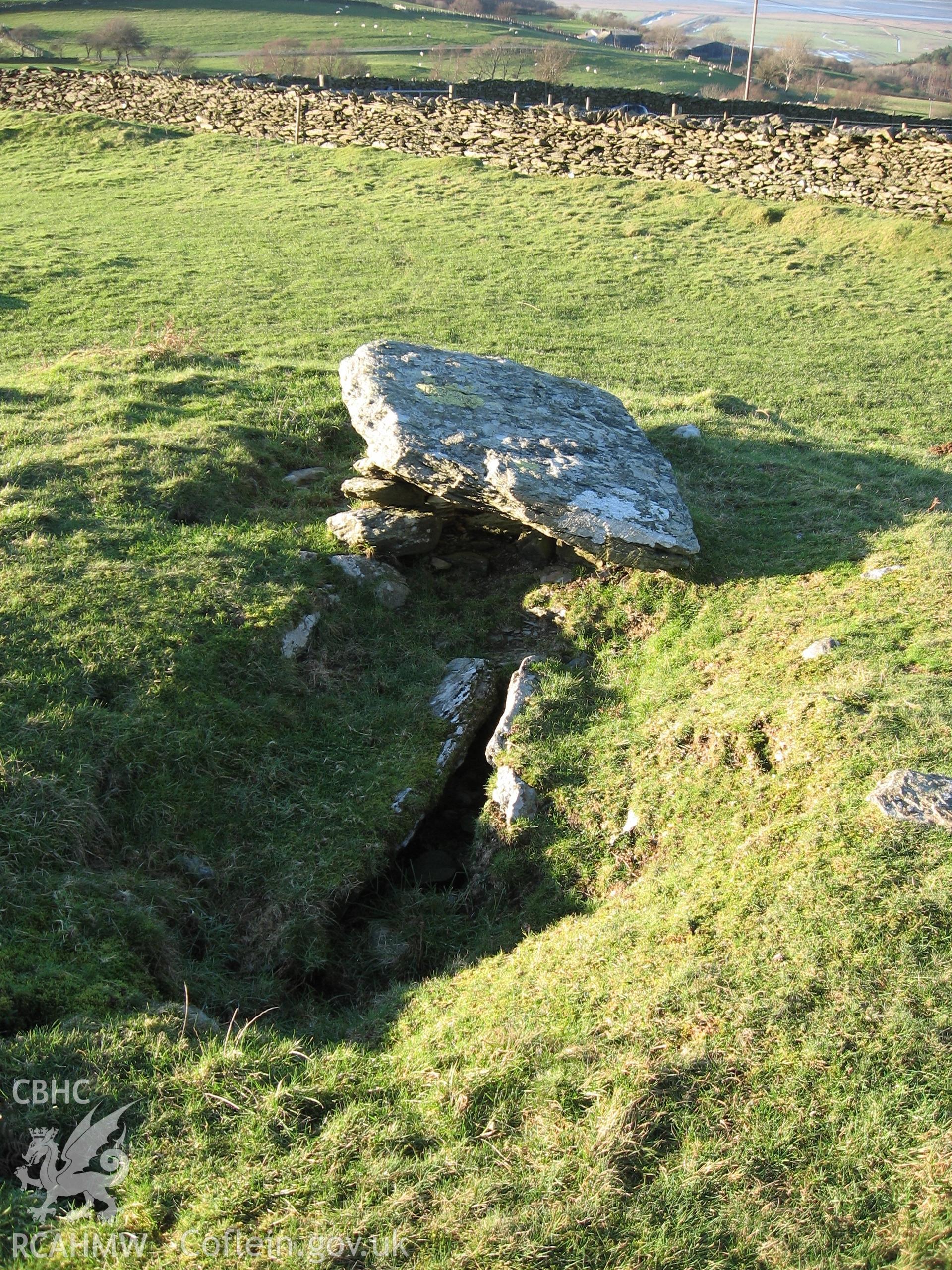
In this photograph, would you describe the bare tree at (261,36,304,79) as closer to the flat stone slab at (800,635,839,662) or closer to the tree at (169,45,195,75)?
the tree at (169,45,195,75)

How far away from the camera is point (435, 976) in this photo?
559 cm

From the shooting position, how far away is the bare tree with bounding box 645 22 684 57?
94.4 metres

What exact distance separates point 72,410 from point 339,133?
23695mm

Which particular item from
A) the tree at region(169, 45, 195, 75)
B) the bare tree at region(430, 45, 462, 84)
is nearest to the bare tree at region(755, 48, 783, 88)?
the bare tree at region(430, 45, 462, 84)

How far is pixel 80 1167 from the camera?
4105 millimetres

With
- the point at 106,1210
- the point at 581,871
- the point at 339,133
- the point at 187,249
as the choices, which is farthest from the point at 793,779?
the point at 339,133

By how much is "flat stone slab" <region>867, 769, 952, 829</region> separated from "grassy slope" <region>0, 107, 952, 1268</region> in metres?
0.13

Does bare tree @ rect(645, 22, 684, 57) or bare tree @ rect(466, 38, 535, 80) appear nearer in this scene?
bare tree @ rect(466, 38, 535, 80)

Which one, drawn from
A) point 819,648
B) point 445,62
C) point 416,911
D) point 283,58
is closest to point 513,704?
point 416,911

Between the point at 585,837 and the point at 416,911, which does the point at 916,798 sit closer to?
the point at 585,837

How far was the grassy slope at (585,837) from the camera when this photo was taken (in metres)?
4.03

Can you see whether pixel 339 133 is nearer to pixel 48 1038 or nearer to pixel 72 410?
pixel 72 410

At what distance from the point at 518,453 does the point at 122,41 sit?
60756mm

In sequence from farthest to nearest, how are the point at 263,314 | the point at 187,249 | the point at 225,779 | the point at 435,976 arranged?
the point at 187,249 → the point at 263,314 → the point at 225,779 → the point at 435,976
